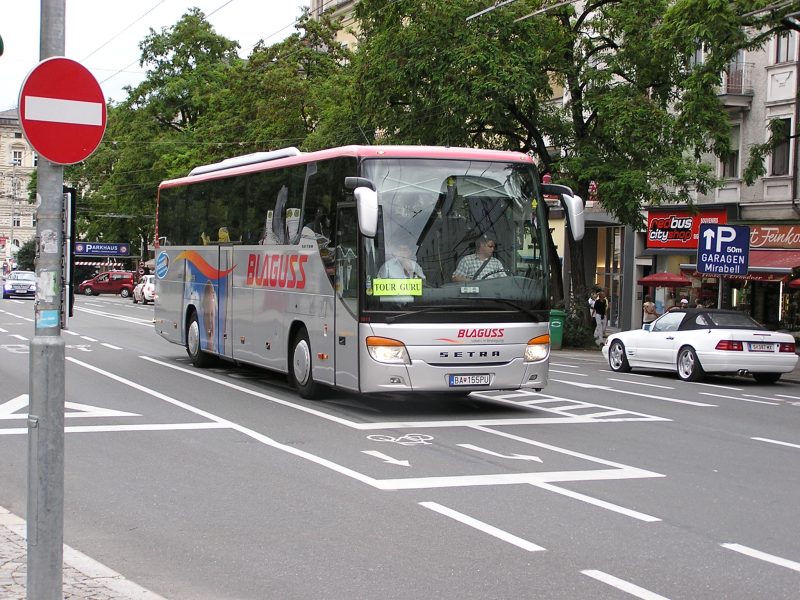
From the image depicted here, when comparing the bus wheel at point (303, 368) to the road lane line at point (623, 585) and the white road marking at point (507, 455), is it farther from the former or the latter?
the road lane line at point (623, 585)

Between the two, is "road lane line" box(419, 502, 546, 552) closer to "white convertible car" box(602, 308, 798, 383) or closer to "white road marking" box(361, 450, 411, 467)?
"white road marking" box(361, 450, 411, 467)

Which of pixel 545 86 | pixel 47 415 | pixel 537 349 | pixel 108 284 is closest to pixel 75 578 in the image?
pixel 47 415

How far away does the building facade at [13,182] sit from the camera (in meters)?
110

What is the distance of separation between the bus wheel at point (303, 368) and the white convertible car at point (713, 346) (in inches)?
361

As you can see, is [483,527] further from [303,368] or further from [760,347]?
[760,347]

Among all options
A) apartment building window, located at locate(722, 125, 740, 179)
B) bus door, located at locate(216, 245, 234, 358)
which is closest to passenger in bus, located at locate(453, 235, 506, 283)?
bus door, located at locate(216, 245, 234, 358)

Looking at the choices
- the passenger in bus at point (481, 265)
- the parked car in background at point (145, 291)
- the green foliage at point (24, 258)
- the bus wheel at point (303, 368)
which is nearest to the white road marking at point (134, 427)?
the bus wheel at point (303, 368)

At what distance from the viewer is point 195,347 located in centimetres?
2052

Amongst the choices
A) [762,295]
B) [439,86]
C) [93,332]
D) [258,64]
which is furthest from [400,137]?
[258,64]

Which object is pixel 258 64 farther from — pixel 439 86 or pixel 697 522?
pixel 697 522

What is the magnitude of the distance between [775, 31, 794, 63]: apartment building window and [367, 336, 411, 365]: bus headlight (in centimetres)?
2481

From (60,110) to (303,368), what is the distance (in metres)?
10.7

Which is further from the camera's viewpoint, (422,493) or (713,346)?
(713,346)

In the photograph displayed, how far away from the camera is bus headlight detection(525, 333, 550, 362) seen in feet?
46.4
